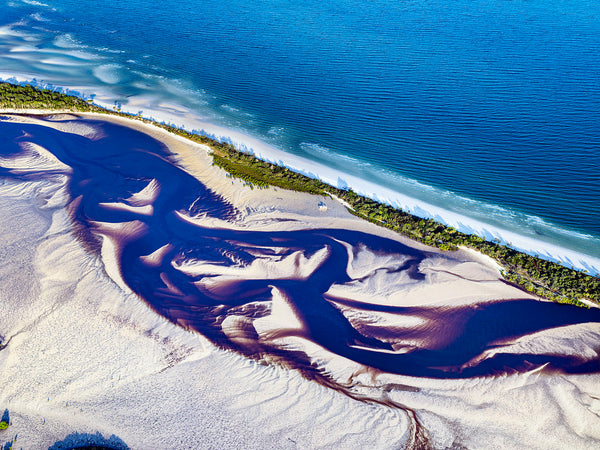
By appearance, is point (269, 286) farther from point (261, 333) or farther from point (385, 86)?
point (385, 86)

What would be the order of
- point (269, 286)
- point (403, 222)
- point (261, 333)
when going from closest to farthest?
point (261, 333), point (269, 286), point (403, 222)

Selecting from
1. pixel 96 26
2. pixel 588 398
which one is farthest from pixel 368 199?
pixel 96 26

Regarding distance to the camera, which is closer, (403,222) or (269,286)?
(269,286)

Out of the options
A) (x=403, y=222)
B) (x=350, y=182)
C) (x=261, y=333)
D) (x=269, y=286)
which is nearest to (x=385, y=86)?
(x=350, y=182)

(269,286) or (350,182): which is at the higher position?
(350,182)

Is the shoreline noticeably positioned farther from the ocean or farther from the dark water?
the dark water

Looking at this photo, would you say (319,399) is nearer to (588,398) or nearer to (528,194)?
(588,398)
